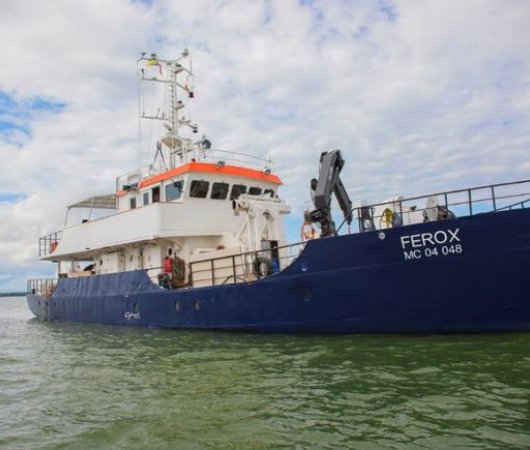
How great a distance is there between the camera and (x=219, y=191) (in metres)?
15.0

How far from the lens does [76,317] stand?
58.0ft

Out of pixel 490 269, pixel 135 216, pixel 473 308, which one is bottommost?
pixel 473 308

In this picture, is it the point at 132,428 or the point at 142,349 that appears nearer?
the point at 132,428

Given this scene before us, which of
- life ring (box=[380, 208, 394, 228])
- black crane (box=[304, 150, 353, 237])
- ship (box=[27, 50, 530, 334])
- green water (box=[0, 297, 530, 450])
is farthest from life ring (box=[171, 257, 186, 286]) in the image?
life ring (box=[380, 208, 394, 228])

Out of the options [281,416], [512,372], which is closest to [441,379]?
[512,372]

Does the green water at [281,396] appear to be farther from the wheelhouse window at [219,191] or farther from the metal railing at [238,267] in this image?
the wheelhouse window at [219,191]

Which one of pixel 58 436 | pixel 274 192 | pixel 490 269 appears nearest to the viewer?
pixel 58 436

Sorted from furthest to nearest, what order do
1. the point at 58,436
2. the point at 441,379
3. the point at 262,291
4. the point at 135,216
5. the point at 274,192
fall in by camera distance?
1. the point at 274,192
2. the point at 135,216
3. the point at 262,291
4. the point at 441,379
5. the point at 58,436

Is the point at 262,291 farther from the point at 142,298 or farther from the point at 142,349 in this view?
the point at 142,298

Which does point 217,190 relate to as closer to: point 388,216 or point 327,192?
point 327,192

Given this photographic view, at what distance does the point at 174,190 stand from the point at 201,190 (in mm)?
810

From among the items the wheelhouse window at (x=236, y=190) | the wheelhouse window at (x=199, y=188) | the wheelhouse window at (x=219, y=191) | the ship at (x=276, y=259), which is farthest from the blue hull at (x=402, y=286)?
the wheelhouse window at (x=236, y=190)

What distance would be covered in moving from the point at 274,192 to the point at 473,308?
27.3 ft

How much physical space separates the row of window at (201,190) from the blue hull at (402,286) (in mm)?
3874
